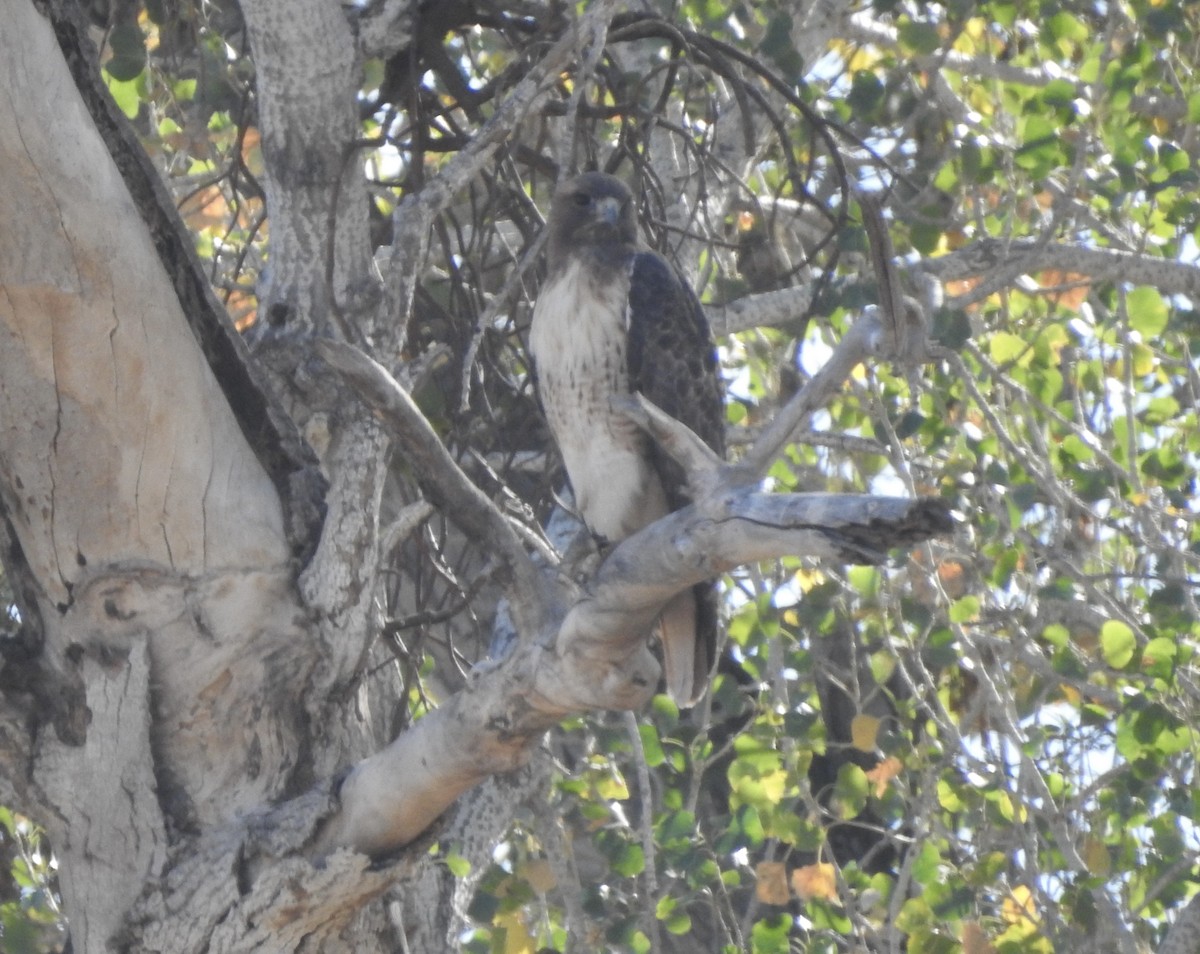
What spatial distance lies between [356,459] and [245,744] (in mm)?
489

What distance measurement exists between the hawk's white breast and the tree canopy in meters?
0.14

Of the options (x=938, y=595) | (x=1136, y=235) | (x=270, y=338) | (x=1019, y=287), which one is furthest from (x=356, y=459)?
(x=1136, y=235)

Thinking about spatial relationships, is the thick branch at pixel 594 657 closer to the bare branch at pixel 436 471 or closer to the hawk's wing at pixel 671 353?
the bare branch at pixel 436 471

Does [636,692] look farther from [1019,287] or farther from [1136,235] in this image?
[1136,235]

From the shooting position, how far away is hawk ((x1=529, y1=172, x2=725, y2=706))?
10.9 ft

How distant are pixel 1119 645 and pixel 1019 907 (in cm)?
64

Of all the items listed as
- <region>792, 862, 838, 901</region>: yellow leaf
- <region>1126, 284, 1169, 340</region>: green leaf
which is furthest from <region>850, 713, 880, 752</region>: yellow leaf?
<region>1126, 284, 1169, 340</region>: green leaf

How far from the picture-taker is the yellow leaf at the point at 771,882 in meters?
3.90

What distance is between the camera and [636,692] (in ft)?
7.25

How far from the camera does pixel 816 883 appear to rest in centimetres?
373

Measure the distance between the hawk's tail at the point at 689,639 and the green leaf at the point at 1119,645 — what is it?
90 centimetres

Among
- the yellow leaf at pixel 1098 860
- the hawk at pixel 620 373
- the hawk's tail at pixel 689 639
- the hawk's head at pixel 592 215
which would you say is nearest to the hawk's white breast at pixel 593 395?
the hawk at pixel 620 373

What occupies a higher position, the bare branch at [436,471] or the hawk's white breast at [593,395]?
the hawk's white breast at [593,395]

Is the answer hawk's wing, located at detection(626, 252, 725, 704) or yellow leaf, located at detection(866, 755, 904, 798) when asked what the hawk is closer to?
hawk's wing, located at detection(626, 252, 725, 704)
